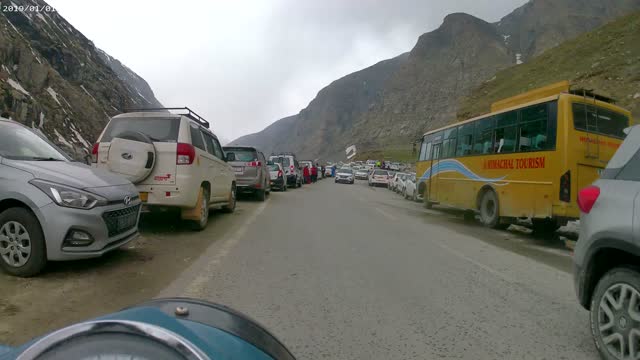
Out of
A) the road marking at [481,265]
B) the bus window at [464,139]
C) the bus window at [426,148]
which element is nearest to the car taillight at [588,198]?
the road marking at [481,265]

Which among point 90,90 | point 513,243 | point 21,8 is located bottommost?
point 513,243

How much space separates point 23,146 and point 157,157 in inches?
93.7

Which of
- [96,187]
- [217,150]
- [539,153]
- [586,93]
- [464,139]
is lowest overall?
[96,187]

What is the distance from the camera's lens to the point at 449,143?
1627cm

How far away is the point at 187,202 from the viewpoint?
27.5 feet

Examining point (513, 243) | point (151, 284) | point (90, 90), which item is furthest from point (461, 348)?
point (90, 90)

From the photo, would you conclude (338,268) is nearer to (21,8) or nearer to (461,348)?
(461,348)

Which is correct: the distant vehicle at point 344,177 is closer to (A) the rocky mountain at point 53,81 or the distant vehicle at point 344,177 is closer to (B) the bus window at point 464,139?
(A) the rocky mountain at point 53,81

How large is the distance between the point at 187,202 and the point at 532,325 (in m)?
6.02

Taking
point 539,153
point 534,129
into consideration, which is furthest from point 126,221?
point 534,129

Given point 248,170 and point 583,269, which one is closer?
point 583,269

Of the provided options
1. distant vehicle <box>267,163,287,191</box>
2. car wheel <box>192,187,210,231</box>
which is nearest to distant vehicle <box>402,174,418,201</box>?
distant vehicle <box>267,163,287,191</box>

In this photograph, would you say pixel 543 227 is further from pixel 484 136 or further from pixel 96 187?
pixel 96 187

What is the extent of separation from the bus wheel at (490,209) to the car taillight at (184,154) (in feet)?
26.8
